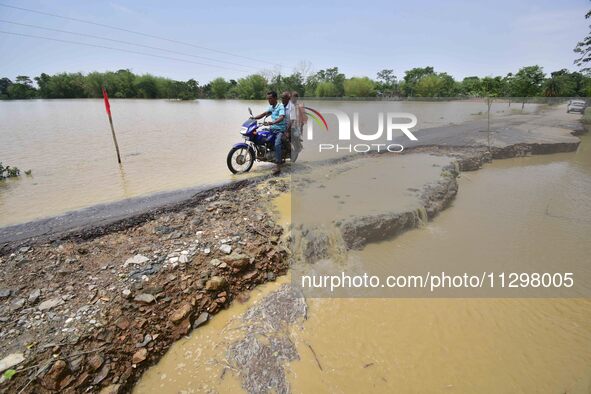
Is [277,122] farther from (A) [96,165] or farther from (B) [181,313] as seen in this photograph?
(A) [96,165]

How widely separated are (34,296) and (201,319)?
143cm

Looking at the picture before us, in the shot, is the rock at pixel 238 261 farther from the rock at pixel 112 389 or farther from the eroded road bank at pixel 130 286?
the rock at pixel 112 389

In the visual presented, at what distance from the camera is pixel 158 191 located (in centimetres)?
562

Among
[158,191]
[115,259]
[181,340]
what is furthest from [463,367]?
[158,191]

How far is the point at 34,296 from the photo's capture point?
8.11 ft

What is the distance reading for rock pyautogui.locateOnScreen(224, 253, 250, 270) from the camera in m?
3.14

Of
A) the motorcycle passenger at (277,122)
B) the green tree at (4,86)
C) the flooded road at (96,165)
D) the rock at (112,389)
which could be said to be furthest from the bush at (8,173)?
the green tree at (4,86)

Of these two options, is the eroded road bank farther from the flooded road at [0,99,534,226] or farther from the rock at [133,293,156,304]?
the flooded road at [0,99,534,226]

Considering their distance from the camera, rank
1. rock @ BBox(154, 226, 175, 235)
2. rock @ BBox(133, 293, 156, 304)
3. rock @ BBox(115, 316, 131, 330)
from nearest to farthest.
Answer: rock @ BBox(115, 316, 131, 330)
rock @ BBox(133, 293, 156, 304)
rock @ BBox(154, 226, 175, 235)

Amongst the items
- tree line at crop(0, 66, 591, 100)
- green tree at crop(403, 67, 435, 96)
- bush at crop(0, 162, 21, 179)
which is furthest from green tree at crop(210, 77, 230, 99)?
bush at crop(0, 162, 21, 179)

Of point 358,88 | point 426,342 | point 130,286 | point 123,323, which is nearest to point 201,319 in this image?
point 123,323

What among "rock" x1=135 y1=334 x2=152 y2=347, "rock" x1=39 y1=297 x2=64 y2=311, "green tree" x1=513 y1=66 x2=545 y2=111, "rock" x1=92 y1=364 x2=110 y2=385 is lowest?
"rock" x1=92 y1=364 x2=110 y2=385

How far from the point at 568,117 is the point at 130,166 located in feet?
70.2

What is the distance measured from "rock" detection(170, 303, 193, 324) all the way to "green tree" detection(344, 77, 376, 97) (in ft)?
165
